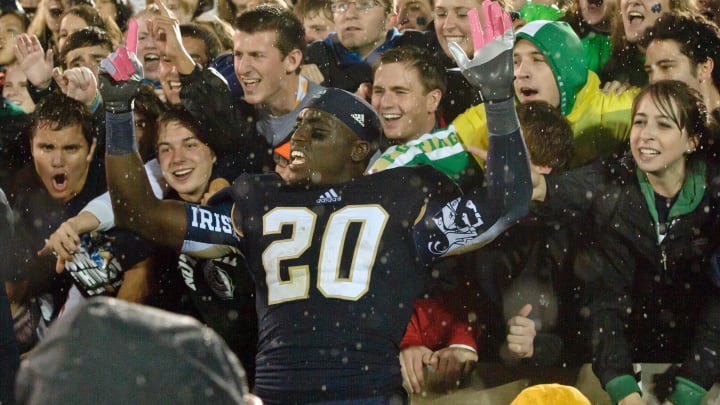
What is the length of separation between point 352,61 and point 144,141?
1230mm

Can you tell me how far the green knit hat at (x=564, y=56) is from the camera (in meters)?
5.48

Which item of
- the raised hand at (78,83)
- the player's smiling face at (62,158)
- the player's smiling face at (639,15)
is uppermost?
the player's smiling face at (639,15)

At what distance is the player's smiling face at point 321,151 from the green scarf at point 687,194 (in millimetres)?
1292

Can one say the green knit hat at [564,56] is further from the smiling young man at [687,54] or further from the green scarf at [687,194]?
the green scarf at [687,194]

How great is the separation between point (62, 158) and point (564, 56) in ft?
8.62

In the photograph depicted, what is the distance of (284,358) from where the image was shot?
4238mm

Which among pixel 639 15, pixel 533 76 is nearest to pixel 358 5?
pixel 533 76

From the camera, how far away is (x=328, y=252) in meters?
4.34

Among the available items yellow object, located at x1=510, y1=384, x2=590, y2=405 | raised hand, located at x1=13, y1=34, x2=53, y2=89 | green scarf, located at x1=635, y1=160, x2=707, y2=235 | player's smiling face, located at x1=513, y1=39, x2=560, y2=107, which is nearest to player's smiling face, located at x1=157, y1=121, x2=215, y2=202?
raised hand, located at x1=13, y1=34, x2=53, y2=89

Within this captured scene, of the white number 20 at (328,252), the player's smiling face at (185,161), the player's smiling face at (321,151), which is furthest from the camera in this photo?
the player's smiling face at (185,161)

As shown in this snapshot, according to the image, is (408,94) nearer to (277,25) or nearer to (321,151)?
(277,25)

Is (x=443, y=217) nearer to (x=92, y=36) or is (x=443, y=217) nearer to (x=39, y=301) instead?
(x=39, y=301)

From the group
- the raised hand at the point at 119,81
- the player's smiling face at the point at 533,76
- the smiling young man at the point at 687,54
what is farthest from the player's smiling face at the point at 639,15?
the raised hand at the point at 119,81

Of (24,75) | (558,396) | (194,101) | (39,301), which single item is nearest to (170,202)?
(194,101)
